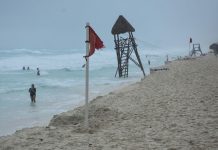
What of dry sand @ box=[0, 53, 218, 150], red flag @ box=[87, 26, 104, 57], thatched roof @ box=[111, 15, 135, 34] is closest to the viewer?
dry sand @ box=[0, 53, 218, 150]

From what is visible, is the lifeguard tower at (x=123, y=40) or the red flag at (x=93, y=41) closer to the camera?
the red flag at (x=93, y=41)

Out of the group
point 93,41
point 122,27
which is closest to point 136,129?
point 93,41

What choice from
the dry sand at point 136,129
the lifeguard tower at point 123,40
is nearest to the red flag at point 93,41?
the dry sand at point 136,129

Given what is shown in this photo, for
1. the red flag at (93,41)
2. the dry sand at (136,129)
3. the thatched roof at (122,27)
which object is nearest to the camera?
the dry sand at (136,129)

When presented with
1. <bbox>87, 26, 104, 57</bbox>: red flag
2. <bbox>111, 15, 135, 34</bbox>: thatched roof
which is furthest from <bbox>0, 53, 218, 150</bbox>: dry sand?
<bbox>111, 15, 135, 34</bbox>: thatched roof

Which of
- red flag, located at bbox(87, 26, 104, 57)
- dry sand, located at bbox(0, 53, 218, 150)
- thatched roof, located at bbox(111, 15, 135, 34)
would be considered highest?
thatched roof, located at bbox(111, 15, 135, 34)

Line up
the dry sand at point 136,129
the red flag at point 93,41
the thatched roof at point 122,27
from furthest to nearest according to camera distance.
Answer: the thatched roof at point 122,27
the red flag at point 93,41
the dry sand at point 136,129

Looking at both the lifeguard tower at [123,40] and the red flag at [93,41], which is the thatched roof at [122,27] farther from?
the red flag at [93,41]

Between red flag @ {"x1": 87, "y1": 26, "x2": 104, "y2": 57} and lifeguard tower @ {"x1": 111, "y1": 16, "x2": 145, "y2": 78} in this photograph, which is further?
lifeguard tower @ {"x1": 111, "y1": 16, "x2": 145, "y2": 78}

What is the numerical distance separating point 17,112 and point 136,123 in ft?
25.1

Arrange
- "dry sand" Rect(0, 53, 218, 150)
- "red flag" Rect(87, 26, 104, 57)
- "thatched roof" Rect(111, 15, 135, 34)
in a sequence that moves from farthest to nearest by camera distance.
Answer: "thatched roof" Rect(111, 15, 135, 34)
"red flag" Rect(87, 26, 104, 57)
"dry sand" Rect(0, 53, 218, 150)

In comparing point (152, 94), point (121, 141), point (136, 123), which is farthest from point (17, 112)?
point (121, 141)

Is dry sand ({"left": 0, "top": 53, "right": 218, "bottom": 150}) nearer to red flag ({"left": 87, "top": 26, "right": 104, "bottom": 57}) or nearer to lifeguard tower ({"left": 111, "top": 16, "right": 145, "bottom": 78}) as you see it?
red flag ({"left": 87, "top": 26, "right": 104, "bottom": 57})

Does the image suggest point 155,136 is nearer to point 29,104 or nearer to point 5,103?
point 29,104
